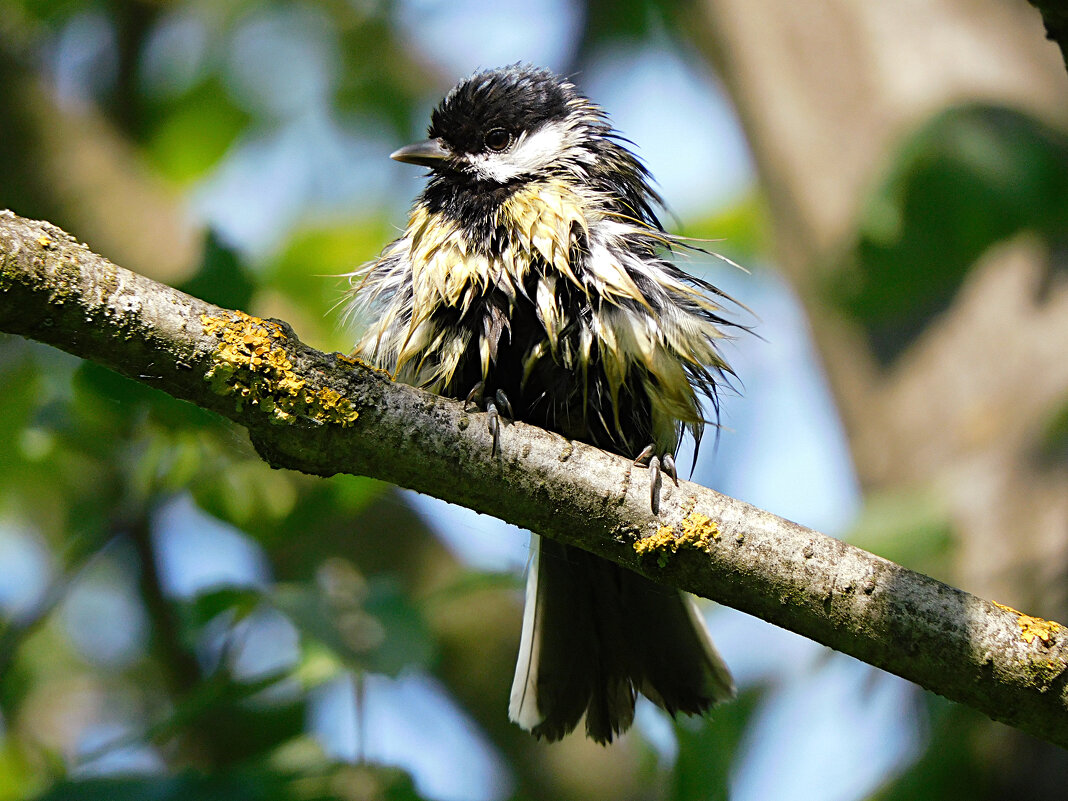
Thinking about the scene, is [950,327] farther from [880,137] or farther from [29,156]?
[29,156]

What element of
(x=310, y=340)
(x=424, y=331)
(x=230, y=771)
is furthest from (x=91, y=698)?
(x=424, y=331)

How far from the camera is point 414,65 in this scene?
7.16 metres

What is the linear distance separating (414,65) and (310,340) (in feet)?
11.4

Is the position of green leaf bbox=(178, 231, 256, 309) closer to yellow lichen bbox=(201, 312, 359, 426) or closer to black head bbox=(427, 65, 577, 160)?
yellow lichen bbox=(201, 312, 359, 426)

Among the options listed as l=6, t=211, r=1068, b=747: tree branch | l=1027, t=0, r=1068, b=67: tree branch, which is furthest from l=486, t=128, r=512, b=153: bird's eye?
l=1027, t=0, r=1068, b=67: tree branch

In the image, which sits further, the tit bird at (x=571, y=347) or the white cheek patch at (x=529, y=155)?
the white cheek patch at (x=529, y=155)

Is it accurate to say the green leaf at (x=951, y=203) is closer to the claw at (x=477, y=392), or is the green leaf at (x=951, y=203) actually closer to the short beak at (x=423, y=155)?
the short beak at (x=423, y=155)

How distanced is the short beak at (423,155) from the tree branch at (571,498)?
1540 millimetres

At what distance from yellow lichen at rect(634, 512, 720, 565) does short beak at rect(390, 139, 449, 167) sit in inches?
72.4

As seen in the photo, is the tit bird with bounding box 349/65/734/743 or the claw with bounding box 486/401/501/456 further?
the tit bird with bounding box 349/65/734/743

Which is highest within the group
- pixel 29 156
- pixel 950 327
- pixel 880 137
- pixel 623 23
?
pixel 623 23

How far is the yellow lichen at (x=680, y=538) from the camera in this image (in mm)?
2035

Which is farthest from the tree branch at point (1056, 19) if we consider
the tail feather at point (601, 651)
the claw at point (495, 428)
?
the tail feather at point (601, 651)

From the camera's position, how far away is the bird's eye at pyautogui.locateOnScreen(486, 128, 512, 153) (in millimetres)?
3512
